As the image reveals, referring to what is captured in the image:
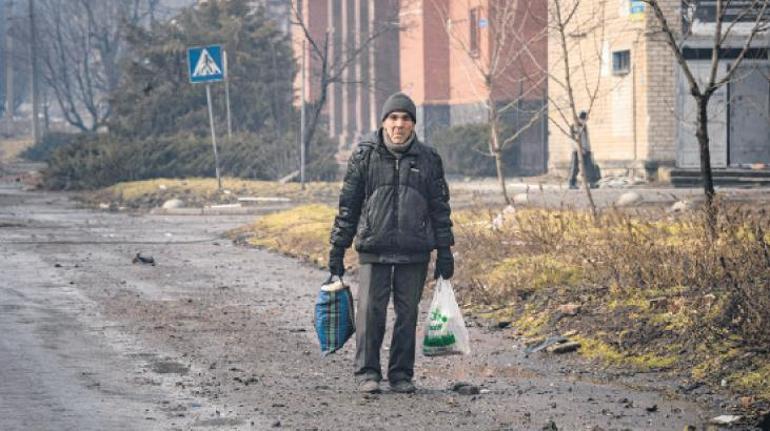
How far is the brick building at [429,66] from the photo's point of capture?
147 ft

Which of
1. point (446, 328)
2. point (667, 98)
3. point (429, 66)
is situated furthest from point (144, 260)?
point (429, 66)

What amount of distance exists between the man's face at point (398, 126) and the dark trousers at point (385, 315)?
0.81 meters

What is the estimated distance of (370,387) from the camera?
849 centimetres

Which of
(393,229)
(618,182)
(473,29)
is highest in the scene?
(473,29)

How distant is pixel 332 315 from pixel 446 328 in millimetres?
745

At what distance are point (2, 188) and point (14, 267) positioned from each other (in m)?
24.4

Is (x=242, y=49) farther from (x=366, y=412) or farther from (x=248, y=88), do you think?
(x=366, y=412)

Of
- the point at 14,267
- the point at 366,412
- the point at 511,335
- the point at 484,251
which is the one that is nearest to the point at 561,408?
the point at 366,412

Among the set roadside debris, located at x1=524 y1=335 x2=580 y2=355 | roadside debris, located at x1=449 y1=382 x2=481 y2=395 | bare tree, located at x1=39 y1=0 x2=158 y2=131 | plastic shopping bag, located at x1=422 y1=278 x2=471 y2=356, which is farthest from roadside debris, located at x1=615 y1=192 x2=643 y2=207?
bare tree, located at x1=39 y1=0 x2=158 y2=131

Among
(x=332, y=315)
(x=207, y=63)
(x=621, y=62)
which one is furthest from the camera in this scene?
(x=621, y=62)

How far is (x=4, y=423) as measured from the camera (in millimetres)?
7312

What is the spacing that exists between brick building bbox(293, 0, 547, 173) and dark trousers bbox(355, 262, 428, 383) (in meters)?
25.4

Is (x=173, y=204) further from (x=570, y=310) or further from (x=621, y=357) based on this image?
(x=621, y=357)

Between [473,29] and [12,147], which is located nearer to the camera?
[473,29]
